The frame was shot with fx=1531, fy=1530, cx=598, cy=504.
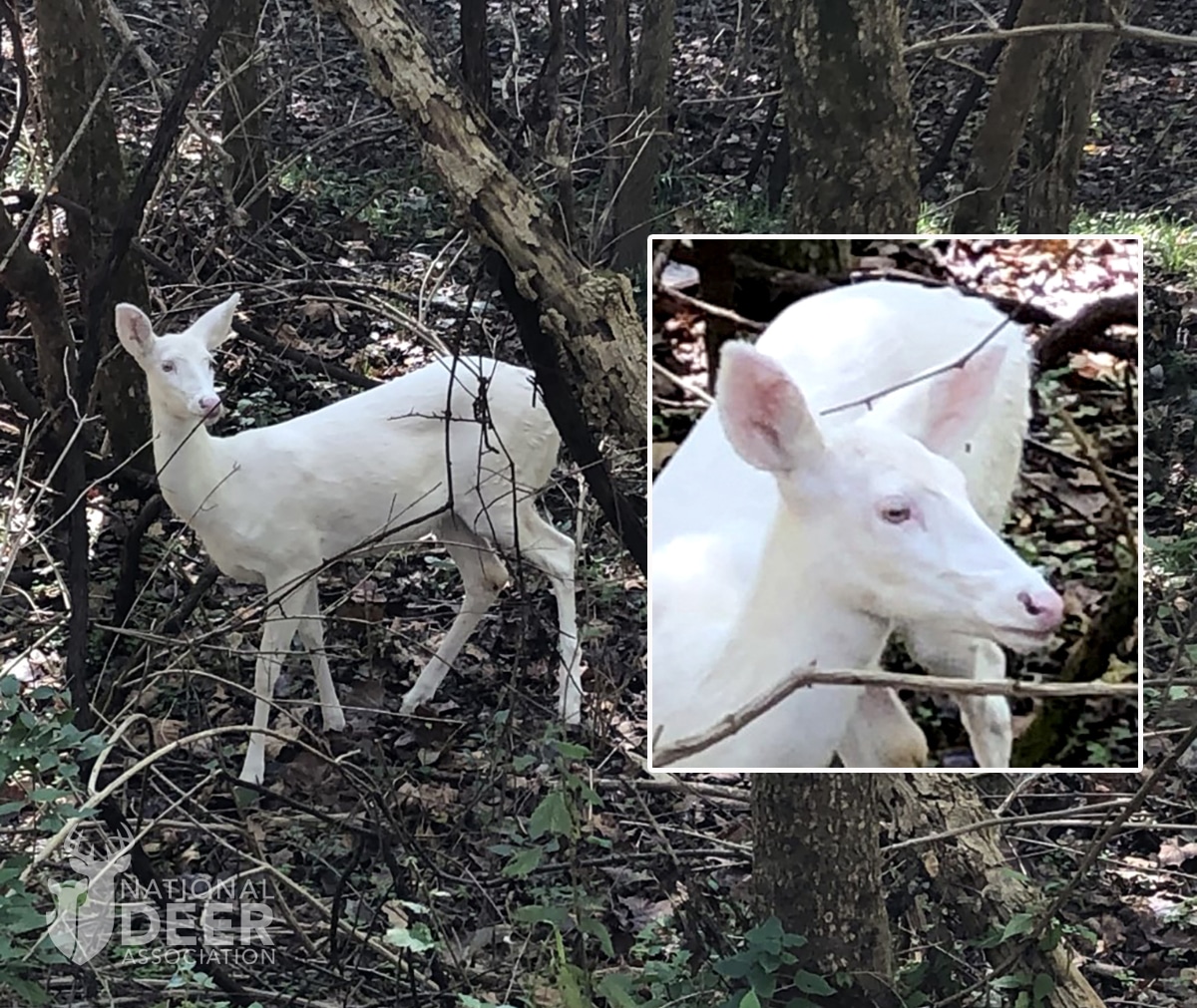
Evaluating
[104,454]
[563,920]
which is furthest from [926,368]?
[104,454]

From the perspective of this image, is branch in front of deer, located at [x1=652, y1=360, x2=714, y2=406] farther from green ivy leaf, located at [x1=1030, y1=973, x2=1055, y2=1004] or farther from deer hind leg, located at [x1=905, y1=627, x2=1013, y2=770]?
green ivy leaf, located at [x1=1030, y1=973, x2=1055, y2=1004]

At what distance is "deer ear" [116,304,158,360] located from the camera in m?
2.63

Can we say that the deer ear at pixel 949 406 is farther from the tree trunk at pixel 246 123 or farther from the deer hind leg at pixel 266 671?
the tree trunk at pixel 246 123

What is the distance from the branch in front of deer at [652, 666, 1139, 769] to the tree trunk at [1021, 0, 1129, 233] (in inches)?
66.0

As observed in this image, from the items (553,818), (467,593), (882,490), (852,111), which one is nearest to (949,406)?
(882,490)

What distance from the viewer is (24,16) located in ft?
18.7

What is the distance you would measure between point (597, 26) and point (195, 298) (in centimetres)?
299

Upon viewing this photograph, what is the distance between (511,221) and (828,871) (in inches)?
47.9

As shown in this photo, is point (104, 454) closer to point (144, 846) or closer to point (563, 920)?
point (144, 846)

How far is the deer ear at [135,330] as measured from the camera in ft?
8.64

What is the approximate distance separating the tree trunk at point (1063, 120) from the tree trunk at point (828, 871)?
1.46 meters

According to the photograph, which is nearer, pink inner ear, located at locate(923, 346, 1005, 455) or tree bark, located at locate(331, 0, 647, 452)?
pink inner ear, located at locate(923, 346, 1005, 455)

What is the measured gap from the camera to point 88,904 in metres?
2.61

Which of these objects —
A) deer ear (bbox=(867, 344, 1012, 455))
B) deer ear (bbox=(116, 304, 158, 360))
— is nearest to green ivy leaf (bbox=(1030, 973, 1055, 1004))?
deer ear (bbox=(867, 344, 1012, 455))
